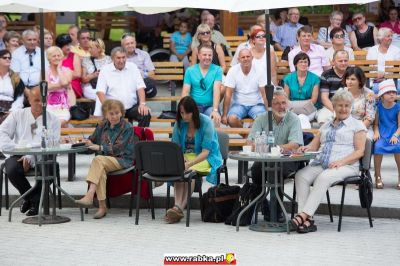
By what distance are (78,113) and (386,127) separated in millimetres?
4373

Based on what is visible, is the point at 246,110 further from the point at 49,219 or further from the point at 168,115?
the point at 49,219

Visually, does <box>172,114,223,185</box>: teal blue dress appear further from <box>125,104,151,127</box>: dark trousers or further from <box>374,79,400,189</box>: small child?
<box>125,104,151,127</box>: dark trousers

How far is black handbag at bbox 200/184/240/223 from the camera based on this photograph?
39.9 ft

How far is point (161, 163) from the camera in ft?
40.2

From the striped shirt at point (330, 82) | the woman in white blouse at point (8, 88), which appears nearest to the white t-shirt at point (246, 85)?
the striped shirt at point (330, 82)

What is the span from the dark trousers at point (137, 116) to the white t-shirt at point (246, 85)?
44.9 inches

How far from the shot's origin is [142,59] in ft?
57.1

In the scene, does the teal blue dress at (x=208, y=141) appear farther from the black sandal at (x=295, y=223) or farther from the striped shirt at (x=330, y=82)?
the striped shirt at (x=330, y=82)

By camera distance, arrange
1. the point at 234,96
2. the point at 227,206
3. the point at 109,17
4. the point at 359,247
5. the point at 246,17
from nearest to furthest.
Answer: the point at 359,247 → the point at 227,206 → the point at 234,96 → the point at 246,17 → the point at 109,17

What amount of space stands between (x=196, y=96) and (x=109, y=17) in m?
11.0

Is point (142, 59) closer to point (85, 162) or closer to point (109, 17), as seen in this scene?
point (85, 162)

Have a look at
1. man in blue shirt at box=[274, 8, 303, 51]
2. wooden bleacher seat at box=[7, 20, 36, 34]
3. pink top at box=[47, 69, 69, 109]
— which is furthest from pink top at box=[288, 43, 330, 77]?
wooden bleacher seat at box=[7, 20, 36, 34]

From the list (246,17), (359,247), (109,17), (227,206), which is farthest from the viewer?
(109,17)

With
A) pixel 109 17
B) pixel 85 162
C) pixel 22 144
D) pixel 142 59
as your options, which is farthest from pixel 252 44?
pixel 109 17
